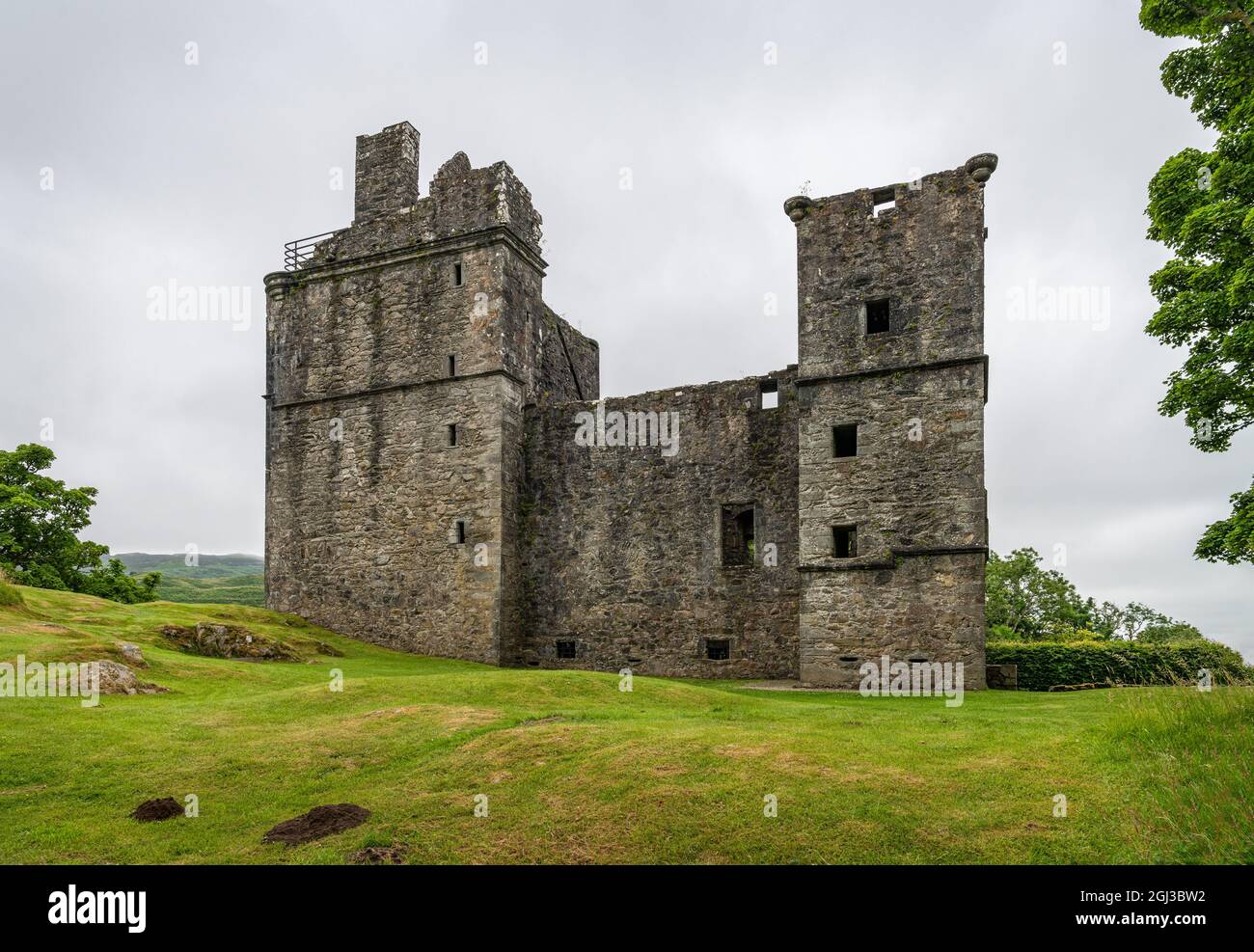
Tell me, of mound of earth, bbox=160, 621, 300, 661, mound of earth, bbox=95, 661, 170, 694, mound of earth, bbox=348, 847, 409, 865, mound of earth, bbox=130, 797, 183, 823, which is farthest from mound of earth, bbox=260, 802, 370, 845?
mound of earth, bbox=160, 621, 300, 661

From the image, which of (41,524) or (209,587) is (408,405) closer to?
(41,524)

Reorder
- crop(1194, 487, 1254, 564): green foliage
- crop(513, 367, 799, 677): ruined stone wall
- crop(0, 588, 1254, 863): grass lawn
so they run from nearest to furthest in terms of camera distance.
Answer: crop(0, 588, 1254, 863): grass lawn < crop(1194, 487, 1254, 564): green foliage < crop(513, 367, 799, 677): ruined stone wall

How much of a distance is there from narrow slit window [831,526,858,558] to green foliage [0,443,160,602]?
1018 inches

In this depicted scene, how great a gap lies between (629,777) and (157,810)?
536 cm

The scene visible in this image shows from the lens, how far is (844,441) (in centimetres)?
2161

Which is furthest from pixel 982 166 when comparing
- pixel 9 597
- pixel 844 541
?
pixel 9 597

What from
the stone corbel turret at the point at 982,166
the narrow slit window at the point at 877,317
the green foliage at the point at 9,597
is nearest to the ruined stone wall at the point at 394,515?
the green foliage at the point at 9,597

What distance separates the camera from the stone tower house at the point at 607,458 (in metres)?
20.3

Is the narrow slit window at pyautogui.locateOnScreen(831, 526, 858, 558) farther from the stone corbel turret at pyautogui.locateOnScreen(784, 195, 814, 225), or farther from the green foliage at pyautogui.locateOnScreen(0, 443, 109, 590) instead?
the green foliage at pyautogui.locateOnScreen(0, 443, 109, 590)

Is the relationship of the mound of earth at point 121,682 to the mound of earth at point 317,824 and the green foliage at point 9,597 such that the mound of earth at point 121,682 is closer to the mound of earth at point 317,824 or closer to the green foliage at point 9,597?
the green foliage at point 9,597

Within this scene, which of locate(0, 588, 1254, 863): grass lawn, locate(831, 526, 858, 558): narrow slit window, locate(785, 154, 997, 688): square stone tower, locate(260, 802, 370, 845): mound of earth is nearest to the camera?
locate(0, 588, 1254, 863): grass lawn

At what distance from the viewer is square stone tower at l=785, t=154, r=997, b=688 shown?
19688 mm

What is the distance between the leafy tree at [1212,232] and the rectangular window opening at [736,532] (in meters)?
11.5
